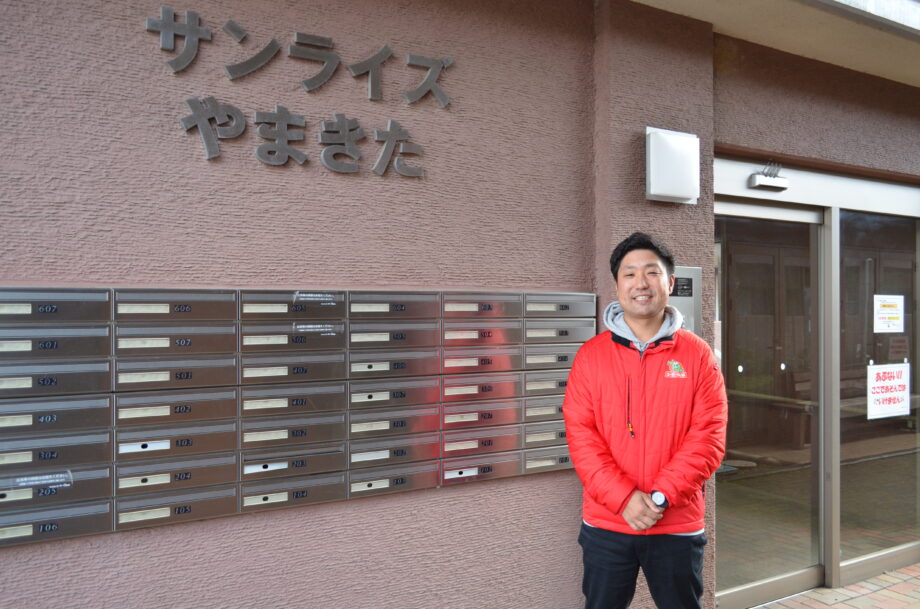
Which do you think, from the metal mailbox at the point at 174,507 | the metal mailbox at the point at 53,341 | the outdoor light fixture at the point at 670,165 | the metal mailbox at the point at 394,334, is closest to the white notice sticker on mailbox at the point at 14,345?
the metal mailbox at the point at 53,341

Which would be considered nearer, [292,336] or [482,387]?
[292,336]

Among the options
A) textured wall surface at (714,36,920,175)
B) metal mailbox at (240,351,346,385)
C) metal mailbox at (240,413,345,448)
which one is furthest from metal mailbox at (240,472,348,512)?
textured wall surface at (714,36,920,175)

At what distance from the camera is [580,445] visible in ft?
7.51

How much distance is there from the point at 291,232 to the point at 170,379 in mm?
739

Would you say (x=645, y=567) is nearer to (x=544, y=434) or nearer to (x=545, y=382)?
(x=544, y=434)

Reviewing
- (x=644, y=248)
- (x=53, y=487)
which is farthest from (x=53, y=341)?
(x=644, y=248)

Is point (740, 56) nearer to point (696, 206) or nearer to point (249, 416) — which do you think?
point (696, 206)

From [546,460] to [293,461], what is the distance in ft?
4.09

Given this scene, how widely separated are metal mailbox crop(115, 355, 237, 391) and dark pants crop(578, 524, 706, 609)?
1562mm

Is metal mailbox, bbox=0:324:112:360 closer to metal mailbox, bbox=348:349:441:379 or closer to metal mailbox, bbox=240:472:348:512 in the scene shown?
metal mailbox, bbox=240:472:348:512

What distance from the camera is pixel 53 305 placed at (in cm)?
206

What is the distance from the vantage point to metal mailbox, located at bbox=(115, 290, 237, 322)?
2.17 m

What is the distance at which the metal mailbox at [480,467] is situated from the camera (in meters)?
2.77

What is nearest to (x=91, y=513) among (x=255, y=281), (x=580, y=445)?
(x=255, y=281)
